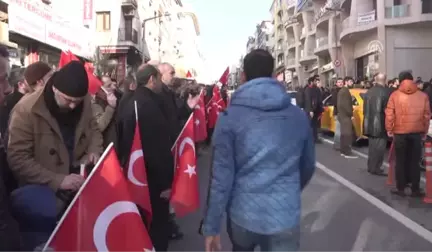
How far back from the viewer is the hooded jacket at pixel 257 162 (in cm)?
311

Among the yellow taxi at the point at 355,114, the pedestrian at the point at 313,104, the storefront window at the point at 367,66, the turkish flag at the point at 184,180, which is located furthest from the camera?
the storefront window at the point at 367,66

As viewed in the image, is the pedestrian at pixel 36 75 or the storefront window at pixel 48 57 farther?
the storefront window at pixel 48 57

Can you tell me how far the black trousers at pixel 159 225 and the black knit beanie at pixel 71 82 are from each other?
1.56 meters

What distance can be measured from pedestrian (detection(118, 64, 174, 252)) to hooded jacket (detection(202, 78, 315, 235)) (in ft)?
5.01

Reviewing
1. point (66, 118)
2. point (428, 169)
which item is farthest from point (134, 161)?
→ point (428, 169)

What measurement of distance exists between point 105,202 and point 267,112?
98 centimetres

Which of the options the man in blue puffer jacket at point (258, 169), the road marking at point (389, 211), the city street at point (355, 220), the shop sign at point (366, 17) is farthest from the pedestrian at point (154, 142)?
the shop sign at point (366, 17)

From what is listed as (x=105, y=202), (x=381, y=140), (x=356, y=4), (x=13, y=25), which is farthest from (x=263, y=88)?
(x=356, y=4)

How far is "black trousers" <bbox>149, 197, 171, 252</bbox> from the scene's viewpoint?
4.79 m

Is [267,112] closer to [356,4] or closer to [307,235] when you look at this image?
[307,235]

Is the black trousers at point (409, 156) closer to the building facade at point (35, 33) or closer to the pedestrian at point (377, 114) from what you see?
the pedestrian at point (377, 114)

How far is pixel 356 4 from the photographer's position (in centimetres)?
4362

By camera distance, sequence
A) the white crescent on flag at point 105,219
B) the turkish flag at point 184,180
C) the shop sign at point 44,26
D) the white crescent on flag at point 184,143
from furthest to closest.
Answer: the shop sign at point 44,26, the white crescent on flag at point 184,143, the turkish flag at point 184,180, the white crescent on flag at point 105,219

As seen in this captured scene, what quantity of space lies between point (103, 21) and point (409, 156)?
40496 millimetres
